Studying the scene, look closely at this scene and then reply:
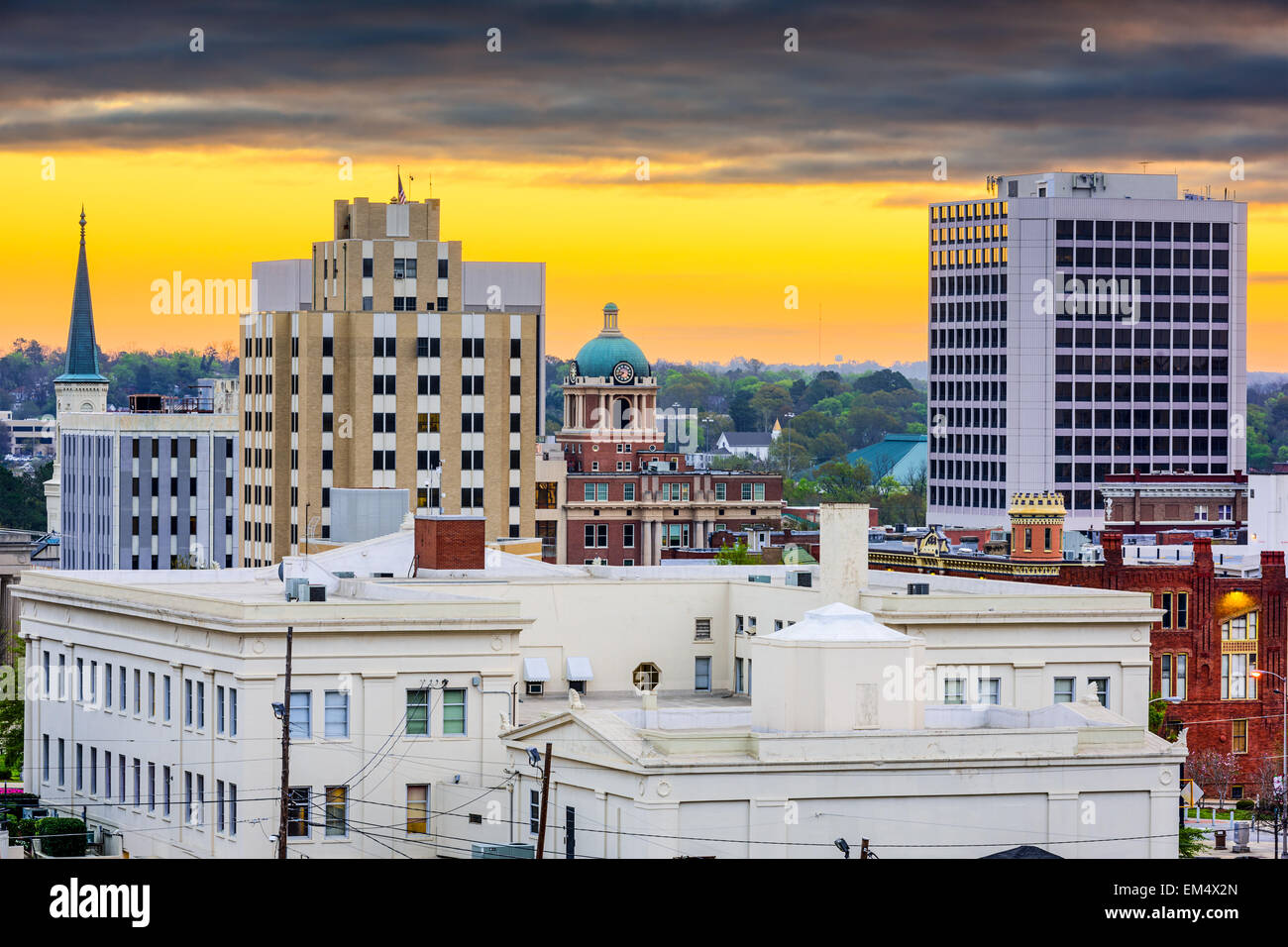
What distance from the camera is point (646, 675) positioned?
84.1 m

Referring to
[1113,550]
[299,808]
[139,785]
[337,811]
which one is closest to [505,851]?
[337,811]

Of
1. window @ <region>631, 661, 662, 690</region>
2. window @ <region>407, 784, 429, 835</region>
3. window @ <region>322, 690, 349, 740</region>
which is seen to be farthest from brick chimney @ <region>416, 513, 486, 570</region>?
window @ <region>407, 784, 429, 835</region>

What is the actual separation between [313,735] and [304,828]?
2479 mm

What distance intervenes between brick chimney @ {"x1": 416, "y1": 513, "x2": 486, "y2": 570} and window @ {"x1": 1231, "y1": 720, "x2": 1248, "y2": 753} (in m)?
36.9

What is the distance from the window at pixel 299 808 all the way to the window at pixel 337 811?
0.55 meters

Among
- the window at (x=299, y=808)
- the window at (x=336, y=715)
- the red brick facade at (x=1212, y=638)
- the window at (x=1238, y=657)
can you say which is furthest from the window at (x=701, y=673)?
the window at (x=1238, y=657)

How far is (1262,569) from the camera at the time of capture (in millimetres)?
111188

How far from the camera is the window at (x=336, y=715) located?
226 ft

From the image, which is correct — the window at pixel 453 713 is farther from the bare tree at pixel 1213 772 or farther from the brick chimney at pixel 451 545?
the bare tree at pixel 1213 772

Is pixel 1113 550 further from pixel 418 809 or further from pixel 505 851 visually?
pixel 505 851

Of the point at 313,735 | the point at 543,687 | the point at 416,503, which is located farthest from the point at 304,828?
the point at 416,503
